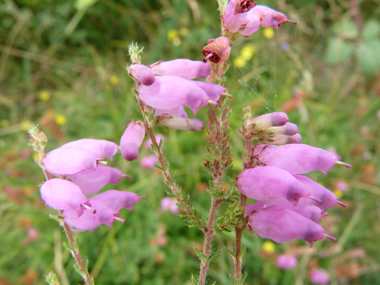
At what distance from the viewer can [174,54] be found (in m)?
3.95

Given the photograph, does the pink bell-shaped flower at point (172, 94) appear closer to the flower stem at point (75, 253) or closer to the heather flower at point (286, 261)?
the flower stem at point (75, 253)

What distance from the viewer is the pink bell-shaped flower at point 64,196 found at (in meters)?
0.72

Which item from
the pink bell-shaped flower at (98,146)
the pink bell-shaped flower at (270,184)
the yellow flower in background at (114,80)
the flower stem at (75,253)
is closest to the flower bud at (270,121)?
the pink bell-shaped flower at (270,184)

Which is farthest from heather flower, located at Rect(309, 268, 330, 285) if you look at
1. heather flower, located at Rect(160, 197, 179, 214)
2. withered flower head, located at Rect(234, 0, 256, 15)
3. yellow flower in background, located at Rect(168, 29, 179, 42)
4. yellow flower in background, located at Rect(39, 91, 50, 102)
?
yellow flower in background, located at Rect(39, 91, 50, 102)

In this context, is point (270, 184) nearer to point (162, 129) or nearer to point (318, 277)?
point (318, 277)

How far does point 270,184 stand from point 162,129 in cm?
290

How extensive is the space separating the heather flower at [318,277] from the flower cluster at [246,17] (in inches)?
101

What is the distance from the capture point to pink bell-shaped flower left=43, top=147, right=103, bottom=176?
0.76m

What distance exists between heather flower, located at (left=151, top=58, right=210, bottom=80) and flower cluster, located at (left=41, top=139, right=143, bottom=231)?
27cm

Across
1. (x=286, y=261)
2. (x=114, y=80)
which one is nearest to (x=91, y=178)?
(x=286, y=261)

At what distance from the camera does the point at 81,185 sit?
84cm

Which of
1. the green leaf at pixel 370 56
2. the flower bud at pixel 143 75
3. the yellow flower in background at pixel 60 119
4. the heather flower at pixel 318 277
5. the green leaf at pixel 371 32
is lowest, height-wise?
the heather flower at pixel 318 277

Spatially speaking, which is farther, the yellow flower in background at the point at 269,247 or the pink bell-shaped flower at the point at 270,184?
the yellow flower in background at the point at 269,247

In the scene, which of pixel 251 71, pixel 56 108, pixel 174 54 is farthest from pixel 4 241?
pixel 251 71
